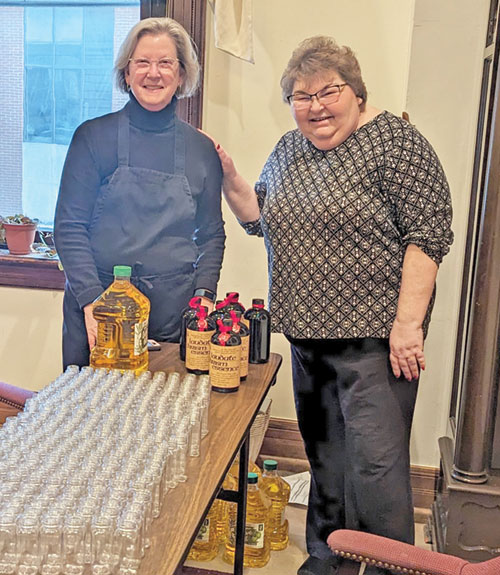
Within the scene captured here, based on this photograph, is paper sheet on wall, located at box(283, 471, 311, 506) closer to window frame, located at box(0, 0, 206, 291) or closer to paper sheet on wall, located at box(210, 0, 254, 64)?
window frame, located at box(0, 0, 206, 291)

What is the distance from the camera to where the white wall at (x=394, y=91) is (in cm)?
250

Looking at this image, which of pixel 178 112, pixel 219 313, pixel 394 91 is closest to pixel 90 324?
pixel 219 313

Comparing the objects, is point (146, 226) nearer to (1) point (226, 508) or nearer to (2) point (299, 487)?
(1) point (226, 508)

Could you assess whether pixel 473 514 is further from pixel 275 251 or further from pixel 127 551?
pixel 127 551

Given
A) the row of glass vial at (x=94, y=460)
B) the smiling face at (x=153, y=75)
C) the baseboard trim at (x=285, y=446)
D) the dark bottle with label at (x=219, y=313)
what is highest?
the smiling face at (x=153, y=75)

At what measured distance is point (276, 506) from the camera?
2387mm

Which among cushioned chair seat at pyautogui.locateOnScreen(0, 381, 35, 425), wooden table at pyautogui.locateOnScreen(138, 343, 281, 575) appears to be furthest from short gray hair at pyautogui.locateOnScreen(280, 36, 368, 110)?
cushioned chair seat at pyautogui.locateOnScreen(0, 381, 35, 425)

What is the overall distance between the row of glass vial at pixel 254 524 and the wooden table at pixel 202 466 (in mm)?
302

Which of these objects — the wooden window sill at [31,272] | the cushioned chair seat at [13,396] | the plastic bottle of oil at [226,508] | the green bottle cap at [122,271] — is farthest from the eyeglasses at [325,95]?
the wooden window sill at [31,272]

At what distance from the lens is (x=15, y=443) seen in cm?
112

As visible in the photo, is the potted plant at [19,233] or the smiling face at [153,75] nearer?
the smiling face at [153,75]

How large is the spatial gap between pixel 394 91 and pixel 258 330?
4.04ft

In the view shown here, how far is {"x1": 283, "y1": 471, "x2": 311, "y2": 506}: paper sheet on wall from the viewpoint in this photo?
2.69 m

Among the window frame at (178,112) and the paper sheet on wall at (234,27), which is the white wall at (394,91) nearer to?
the window frame at (178,112)
